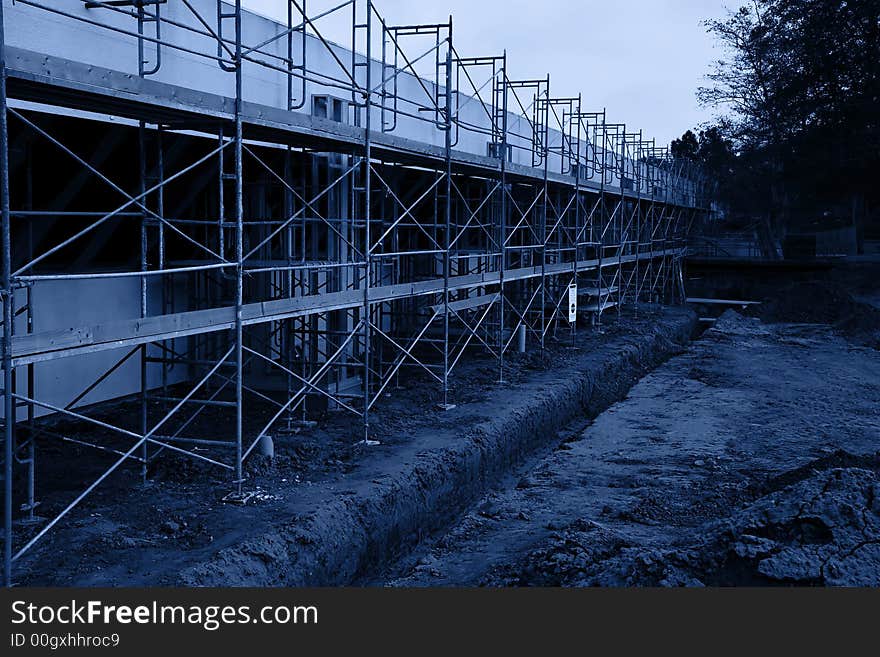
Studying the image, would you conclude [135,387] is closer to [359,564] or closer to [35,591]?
[359,564]

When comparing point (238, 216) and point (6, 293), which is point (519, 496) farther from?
point (6, 293)

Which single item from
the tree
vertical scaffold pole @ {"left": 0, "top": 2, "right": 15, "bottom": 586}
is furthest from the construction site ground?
→ the tree

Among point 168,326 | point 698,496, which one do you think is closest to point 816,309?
point 698,496

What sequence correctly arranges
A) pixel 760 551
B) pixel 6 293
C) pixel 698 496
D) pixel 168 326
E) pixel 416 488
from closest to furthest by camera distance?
pixel 6 293, pixel 760 551, pixel 168 326, pixel 416 488, pixel 698 496

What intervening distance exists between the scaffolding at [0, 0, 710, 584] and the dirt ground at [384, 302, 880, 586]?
7.76 ft

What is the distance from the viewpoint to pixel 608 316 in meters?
28.0

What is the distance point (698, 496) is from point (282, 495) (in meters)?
4.69

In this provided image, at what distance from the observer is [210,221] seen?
1035 cm

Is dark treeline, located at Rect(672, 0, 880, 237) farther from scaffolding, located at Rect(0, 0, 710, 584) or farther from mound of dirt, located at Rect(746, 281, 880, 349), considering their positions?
scaffolding, located at Rect(0, 0, 710, 584)

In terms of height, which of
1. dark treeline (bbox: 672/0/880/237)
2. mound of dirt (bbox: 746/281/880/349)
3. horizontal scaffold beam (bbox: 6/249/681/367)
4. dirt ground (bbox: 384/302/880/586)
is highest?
dark treeline (bbox: 672/0/880/237)

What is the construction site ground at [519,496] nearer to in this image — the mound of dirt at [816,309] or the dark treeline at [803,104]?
the mound of dirt at [816,309]

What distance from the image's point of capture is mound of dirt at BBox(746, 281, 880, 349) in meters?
27.8

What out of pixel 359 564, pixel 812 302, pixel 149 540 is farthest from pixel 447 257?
pixel 812 302

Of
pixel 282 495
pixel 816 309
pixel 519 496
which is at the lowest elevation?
pixel 519 496
